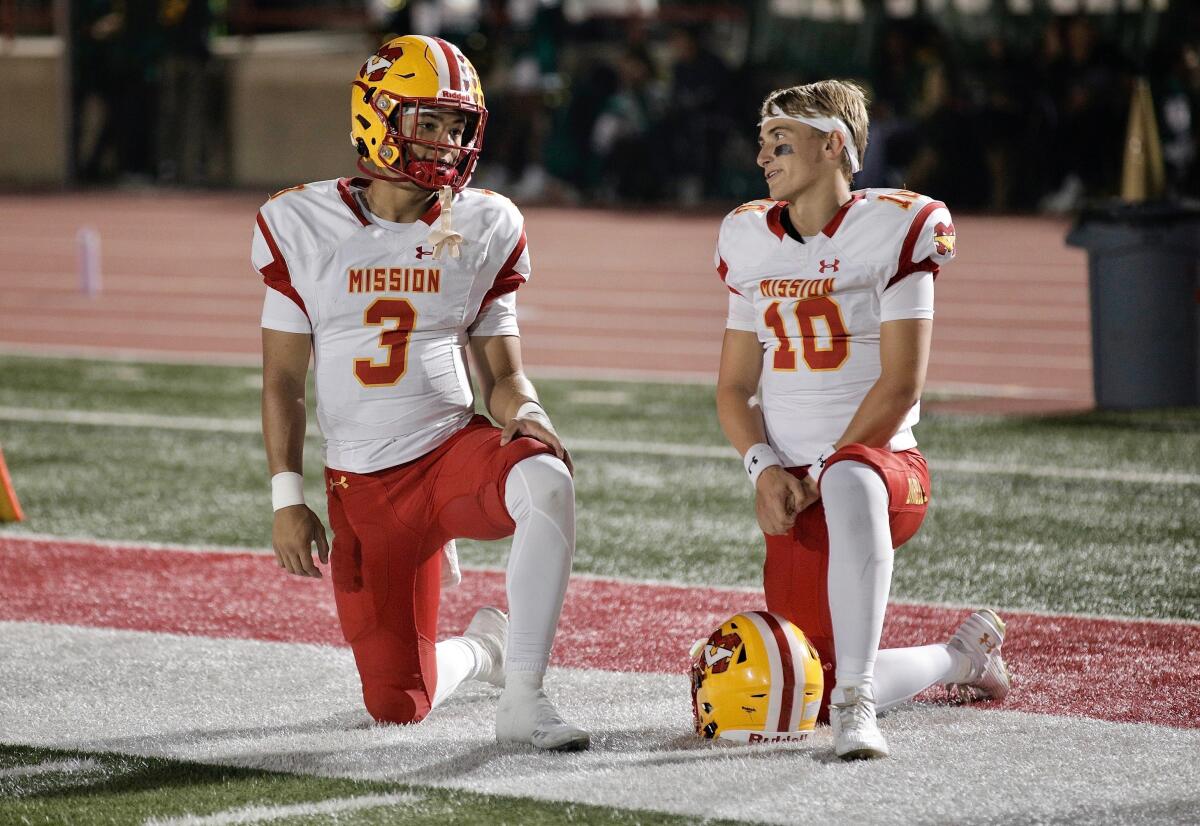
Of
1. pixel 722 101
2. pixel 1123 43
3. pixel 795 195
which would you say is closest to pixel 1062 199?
pixel 1123 43

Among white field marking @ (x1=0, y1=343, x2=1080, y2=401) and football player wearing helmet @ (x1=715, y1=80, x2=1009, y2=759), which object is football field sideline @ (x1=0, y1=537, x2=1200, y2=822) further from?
white field marking @ (x1=0, y1=343, x2=1080, y2=401)

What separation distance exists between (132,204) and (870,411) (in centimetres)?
1948

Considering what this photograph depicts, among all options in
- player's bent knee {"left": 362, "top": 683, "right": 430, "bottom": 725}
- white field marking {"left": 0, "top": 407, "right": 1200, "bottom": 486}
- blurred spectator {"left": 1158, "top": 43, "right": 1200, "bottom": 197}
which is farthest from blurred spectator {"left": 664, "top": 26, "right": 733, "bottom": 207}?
player's bent knee {"left": 362, "top": 683, "right": 430, "bottom": 725}

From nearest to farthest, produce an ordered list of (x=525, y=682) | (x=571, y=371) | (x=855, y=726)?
(x=855, y=726), (x=525, y=682), (x=571, y=371)

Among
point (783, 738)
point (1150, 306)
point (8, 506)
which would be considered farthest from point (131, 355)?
point (783, 738)

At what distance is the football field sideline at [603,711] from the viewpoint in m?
3.61

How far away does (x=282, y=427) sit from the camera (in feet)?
13.5

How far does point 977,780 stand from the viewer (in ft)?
12.0

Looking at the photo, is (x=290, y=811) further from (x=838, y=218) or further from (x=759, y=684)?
(x=838, y=218)

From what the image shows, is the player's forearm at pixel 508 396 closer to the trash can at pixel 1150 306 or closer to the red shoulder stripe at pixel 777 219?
the red shoulder stripe at pixel 777 219

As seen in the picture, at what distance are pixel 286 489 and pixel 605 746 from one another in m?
0.86

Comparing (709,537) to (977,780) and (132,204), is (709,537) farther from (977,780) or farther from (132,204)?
(132,204)

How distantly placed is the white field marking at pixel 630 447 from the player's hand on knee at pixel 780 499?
3.43m

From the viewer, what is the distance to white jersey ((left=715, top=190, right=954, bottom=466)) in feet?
13.4
